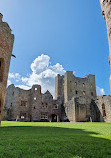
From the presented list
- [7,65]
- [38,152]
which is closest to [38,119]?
[7,65]

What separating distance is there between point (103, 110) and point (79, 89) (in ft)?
65.2

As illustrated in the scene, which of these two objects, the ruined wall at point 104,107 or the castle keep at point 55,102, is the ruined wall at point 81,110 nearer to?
the castle keep at point 55,102

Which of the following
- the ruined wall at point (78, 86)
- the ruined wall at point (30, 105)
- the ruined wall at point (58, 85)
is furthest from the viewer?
the ruined wall at point (58, 85)

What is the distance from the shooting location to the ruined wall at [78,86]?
138ft

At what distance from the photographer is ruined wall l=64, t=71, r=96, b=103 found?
Result: 42.0m

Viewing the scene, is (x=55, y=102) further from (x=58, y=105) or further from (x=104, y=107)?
(x=104, y=107)

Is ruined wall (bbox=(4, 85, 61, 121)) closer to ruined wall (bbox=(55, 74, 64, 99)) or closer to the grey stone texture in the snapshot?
the grey stone texture

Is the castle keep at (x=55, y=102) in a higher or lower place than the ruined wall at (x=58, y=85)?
lower

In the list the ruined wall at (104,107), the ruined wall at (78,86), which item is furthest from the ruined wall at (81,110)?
the ruined wall at (78,86)

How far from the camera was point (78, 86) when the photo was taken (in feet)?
149

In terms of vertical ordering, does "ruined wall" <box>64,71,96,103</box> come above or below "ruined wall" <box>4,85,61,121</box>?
above

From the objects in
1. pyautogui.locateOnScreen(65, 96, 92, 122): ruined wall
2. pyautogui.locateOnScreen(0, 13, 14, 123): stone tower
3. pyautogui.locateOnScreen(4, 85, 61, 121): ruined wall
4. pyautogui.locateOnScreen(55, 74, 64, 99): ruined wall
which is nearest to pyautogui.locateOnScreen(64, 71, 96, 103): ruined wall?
pyautogui.locateOnScreen(55, 74, 64, 99): ruined wall

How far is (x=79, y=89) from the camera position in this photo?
45219 mm

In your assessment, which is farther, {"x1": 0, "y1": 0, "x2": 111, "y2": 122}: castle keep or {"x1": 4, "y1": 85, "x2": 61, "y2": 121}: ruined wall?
{"x1": 4, "y1": 85, "x2": 61, "y2": 121}: ruined wall
